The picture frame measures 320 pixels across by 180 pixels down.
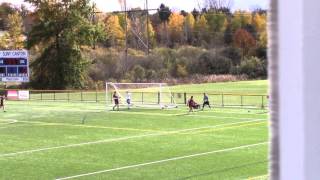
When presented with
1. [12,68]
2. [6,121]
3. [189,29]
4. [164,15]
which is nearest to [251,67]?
[189,29]

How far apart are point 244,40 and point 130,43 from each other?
2200 cm

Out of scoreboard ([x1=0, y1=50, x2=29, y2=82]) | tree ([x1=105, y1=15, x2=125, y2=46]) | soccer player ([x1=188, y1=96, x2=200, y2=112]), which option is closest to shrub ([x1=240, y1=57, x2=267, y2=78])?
tree ([x1=105, y1=15, x2=125, y2=46])

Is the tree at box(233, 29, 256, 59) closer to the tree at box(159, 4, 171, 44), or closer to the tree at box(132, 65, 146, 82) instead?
the tree at box(132, 65, 146, 82)

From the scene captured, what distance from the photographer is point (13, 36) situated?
87562mm

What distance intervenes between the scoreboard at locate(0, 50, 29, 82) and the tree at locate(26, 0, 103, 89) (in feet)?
161

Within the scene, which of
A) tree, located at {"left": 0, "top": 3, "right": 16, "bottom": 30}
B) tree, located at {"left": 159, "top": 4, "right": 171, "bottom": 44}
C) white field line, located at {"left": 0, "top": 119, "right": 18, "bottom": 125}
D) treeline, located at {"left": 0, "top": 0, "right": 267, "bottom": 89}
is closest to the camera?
white field line, located at {"left": 0, "top": 119, "right": 18, "bottom": 125}

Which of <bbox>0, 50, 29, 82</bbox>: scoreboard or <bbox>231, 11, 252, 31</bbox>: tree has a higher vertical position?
<bbox>231, 11, 252, 31</bbox>: tree

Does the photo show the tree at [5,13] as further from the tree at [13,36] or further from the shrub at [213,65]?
the shrub at [213,65]

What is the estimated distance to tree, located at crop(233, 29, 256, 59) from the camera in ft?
307

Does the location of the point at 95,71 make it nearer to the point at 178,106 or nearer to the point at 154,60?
the point at 154,60

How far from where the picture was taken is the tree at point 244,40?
9356 cm

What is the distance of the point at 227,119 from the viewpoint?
33.0 meters

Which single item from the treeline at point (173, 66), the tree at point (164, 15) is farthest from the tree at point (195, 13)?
the treeline at point (173, 66)

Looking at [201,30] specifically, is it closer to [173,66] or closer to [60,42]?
[173,66]
